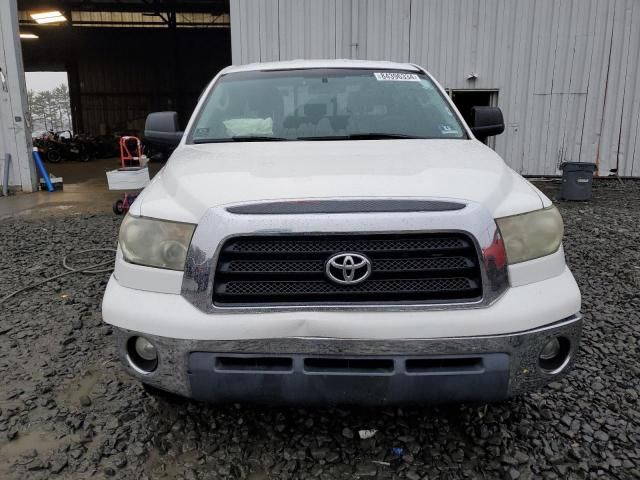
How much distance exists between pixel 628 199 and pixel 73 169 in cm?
1486

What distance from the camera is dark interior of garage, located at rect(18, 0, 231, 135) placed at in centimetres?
2484

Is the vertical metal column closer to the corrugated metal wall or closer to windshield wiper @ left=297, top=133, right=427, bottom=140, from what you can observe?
the corrugated metal wall

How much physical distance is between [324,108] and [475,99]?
8497mm

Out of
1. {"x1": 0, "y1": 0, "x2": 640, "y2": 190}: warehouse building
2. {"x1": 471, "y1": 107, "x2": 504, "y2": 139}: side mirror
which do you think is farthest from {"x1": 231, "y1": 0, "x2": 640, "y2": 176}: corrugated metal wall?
{"x1": 471, "y1": 107, "x2": 504, "y2": 139}: side mirror

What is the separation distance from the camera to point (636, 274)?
4.62m

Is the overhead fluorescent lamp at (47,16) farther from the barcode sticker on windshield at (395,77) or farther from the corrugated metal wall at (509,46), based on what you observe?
the barcode sticker on windshield at (395,77)

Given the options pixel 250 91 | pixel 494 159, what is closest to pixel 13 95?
pixel 250 91

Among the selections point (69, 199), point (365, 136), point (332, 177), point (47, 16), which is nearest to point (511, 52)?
point (365, 136)

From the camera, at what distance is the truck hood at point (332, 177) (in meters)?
1.99

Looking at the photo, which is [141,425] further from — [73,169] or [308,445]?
[73,169]

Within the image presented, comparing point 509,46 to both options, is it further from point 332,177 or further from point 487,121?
point 332,177

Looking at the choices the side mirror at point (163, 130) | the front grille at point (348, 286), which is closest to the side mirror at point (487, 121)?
the front grille at point (348, 286)

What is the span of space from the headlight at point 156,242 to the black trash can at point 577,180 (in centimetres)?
814

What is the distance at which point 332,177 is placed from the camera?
210cm
